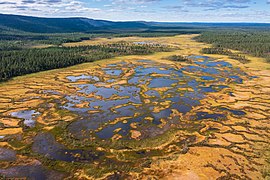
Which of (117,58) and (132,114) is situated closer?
(132,114)

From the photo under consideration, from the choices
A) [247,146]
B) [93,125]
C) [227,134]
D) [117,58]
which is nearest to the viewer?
[247,146]

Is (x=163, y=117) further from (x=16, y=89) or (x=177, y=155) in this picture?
(x=16, y=89)

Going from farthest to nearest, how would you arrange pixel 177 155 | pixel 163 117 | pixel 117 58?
pixel 117 58, pixel 163 117, pixel 177 155

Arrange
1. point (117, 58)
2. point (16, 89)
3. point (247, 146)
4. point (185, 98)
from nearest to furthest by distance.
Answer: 1. point (247, 146)
2. point (185, 98)
3. point (16, 89)
4. point (117, 58)

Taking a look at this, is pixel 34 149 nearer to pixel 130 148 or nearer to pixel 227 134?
pixel 130 148

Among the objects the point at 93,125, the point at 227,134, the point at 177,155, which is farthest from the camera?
the point at 93,125

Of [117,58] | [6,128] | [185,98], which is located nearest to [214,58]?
[117,58]

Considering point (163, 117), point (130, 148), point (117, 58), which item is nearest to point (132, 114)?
point (163, 117)

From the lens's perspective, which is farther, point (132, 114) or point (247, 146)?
point (132, 114)

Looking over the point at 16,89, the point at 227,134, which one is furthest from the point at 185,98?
the point at 16,89
